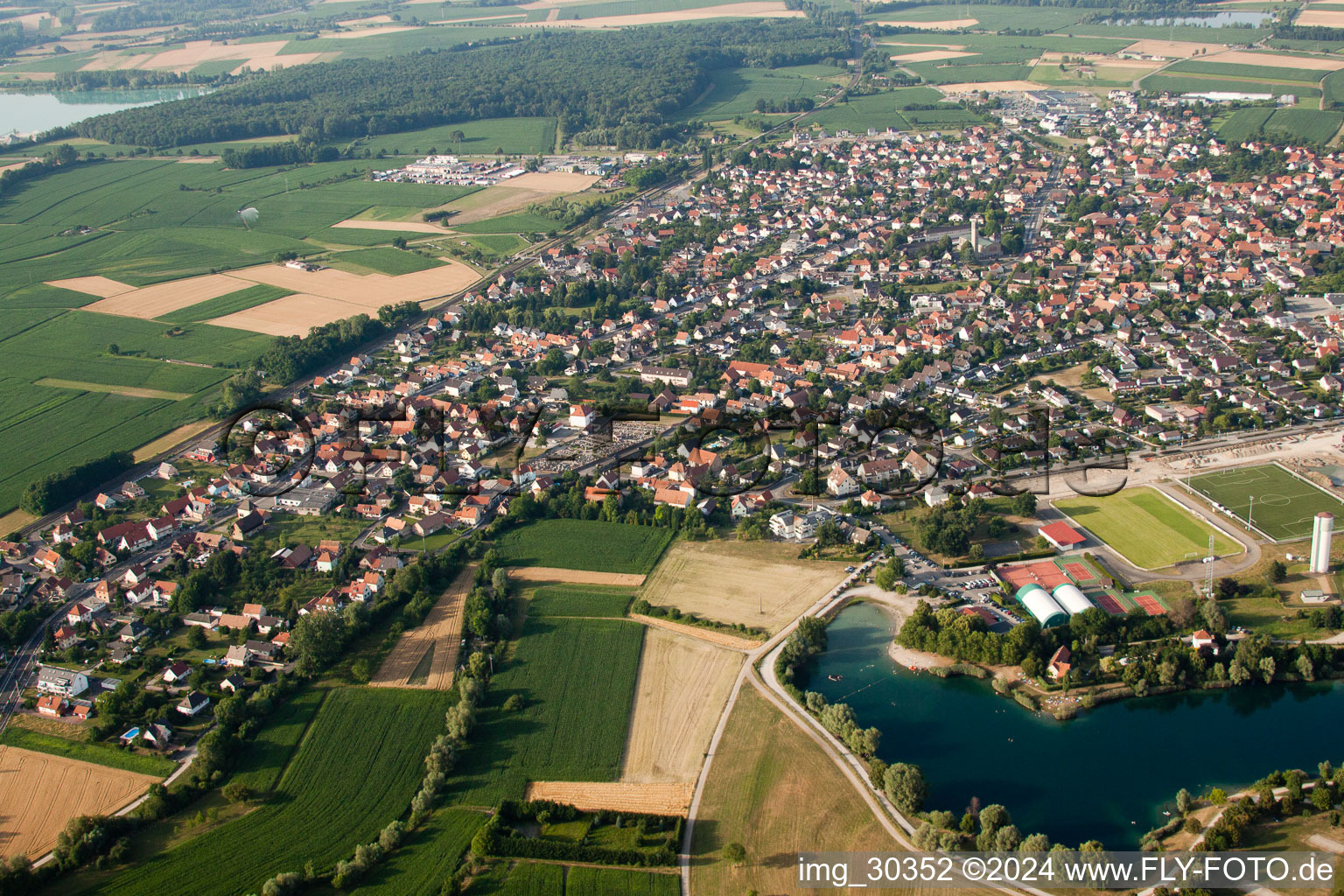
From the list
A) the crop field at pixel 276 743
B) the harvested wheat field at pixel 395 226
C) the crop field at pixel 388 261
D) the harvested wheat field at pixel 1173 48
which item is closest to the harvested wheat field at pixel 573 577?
the crop field at pixel 276 743

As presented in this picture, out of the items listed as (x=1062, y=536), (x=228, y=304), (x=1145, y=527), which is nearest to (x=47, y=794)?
(x=1062, y=536)

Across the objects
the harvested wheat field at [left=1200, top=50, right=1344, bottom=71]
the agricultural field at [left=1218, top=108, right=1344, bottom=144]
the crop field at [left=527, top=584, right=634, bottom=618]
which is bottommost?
the crop field at [left=527, top=584, right=634, bottom=618]

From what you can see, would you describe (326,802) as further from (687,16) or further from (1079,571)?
(687,16)

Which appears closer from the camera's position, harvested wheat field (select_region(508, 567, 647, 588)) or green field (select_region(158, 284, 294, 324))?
harvested wheat field (select_region(508, 567, 647, 588))

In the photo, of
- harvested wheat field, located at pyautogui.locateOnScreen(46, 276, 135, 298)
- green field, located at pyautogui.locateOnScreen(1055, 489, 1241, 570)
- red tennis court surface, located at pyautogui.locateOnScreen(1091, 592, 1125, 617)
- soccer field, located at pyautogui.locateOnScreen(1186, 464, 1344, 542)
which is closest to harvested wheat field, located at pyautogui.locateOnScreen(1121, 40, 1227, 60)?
soccer field, located at pyautogui.locateOnScreen(1186, 464, 1344, 542)

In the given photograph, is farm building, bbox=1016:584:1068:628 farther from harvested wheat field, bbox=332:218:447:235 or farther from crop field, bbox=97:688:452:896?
harvested wheat field, bbox=332:218:447:235

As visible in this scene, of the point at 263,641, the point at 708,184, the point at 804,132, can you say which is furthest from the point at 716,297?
the point at 804,132
